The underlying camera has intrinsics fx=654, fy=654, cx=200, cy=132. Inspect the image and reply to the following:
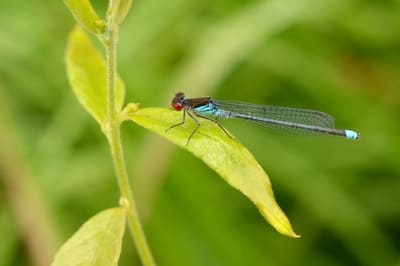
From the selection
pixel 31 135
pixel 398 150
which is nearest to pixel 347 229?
pixel 398 150

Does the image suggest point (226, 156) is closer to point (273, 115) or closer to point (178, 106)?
point (178, 106)

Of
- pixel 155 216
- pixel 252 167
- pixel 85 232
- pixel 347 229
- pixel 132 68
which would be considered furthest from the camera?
pixel 132 68

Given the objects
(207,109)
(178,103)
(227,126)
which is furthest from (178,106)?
(227,126)

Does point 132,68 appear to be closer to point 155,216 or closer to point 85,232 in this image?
point 155,216

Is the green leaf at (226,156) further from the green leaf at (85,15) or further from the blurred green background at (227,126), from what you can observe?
the blurred green background at (227,126)

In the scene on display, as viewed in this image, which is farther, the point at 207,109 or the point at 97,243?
the point at 207,109
